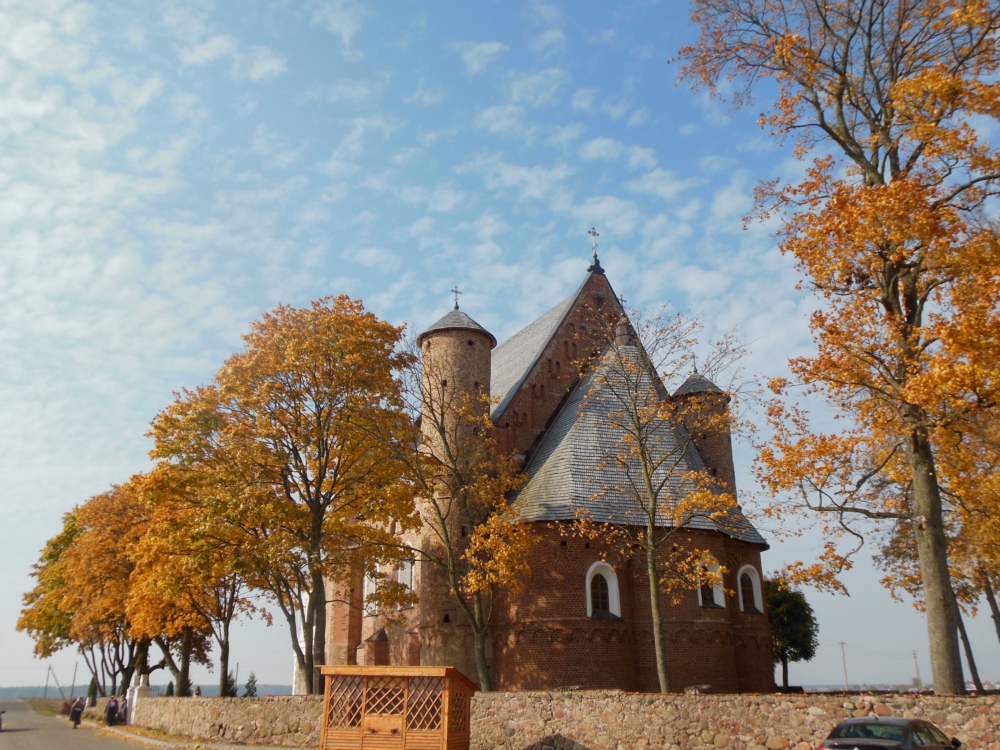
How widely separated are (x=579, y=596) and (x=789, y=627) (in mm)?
21814

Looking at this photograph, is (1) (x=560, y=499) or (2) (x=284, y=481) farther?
(1) (x=560, y=499)

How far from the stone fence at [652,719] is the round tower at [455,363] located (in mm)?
10855

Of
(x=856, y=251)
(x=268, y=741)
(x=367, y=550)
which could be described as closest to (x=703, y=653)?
(x=367, y=550)

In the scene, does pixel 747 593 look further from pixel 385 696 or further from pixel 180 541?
pixel 180 541

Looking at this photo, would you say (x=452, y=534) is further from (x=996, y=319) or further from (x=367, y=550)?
(x=996, y=319)

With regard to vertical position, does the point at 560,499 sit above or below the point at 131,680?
above

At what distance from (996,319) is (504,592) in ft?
57.2

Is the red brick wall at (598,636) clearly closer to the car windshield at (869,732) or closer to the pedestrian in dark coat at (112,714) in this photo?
the car windshield at (869,732)

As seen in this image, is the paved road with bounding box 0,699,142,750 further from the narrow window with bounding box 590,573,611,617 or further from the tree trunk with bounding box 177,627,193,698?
the narrow window with bounding box 590,573,611,617

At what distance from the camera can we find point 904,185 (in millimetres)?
14227

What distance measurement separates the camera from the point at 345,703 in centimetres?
1614

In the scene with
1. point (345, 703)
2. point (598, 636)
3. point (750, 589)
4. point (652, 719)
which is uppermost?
point (750, 589)

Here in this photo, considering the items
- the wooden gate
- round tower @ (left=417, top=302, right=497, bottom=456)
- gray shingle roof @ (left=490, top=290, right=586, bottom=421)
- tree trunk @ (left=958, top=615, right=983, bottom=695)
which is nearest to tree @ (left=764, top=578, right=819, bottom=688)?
tree trunk @ (left=958, top=615, right=983, bottom=695)

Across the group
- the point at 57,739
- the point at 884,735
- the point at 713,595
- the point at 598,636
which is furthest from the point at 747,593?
the point at 57,739
